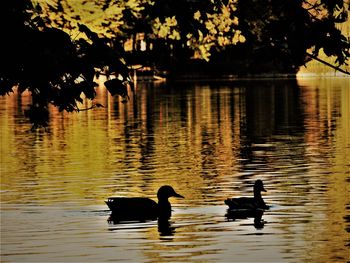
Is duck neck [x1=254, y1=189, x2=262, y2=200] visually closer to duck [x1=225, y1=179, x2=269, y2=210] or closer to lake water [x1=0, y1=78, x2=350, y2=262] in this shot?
duck [x1=225, y1=179, x2=269, y2=210]

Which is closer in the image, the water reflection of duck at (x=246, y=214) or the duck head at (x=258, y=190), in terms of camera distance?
the water reflection of duck at (x=246, y=214)

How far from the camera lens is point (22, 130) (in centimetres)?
5225

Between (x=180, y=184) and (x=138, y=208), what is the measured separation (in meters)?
5.63

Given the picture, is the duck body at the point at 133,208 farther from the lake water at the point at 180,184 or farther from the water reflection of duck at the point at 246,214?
the water reflection of duck at the point at 246,214

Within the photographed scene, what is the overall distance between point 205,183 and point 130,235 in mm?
8452

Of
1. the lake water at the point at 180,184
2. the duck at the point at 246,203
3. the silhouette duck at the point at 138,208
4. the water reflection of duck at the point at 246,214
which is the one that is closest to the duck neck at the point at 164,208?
the silhouette duck at the point at 138,208

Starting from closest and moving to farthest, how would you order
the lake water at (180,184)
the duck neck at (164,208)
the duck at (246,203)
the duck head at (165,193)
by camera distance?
the lake water at (180,184), the duck at (246,203), the duck neck at (164,208), the duck head at (165,193)

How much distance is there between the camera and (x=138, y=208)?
24281mm

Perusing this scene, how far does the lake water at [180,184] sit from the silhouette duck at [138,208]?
0.31m

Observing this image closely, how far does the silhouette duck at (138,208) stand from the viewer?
23875 mm

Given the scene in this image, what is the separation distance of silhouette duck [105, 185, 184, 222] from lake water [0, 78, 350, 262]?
310mm

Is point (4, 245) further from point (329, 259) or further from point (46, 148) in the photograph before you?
point (46, 148)

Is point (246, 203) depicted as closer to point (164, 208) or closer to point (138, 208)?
point (164, 208)

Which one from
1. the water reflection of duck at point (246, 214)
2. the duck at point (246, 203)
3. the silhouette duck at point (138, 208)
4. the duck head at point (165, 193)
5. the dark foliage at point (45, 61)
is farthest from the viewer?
the duck head at point (165, 193)
